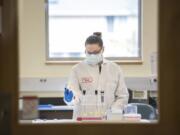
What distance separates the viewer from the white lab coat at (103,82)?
2939 millimetres

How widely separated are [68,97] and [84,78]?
0.75 feet

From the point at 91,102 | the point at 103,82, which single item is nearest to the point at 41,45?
the point at 103,82

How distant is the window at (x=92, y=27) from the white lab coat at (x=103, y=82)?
1.42m

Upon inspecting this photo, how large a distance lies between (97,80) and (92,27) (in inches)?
63.0

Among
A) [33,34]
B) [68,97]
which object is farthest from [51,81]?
[68,97]

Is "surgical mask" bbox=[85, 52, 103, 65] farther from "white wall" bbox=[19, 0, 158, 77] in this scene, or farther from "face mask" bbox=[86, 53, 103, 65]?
"white wall" bbox=[19, 0, 158, 77]

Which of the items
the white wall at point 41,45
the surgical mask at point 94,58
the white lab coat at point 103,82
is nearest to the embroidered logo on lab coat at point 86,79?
the white lab coat at point 103,82

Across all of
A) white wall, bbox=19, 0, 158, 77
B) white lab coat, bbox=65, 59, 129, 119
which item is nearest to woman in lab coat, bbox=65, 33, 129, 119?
white lab coat, bbox=65, 59, 129, 119

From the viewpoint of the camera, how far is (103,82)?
2.98m

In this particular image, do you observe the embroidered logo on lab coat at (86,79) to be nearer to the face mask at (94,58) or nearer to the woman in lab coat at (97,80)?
the woman in lab coat at (97,80)

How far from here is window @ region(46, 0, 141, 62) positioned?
4453 millimetres

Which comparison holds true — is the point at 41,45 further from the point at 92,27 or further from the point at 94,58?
the point at 94,58

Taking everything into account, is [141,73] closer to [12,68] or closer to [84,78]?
[84,78]

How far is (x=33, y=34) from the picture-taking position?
4.39 m
